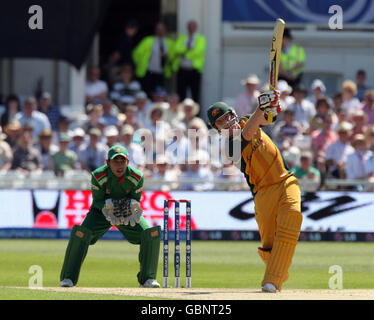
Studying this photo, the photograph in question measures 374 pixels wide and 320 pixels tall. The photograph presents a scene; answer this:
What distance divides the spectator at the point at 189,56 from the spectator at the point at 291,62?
1664 millimetres

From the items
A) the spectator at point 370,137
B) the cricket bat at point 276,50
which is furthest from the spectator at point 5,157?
the cricket bat at point 276,50

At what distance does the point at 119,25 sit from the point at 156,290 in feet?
44.9

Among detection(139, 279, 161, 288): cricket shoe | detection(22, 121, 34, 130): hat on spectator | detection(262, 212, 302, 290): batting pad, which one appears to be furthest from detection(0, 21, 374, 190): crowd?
detection(262, 212, 302, 290): batting pad

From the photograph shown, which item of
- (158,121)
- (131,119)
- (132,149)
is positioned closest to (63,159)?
(132,149)

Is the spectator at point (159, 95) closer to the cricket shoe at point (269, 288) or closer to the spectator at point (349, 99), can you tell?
the spectator at point (349, 99)

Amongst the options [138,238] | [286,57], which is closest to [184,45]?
[286,57]

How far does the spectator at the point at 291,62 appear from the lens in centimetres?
1969

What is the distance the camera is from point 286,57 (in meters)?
19.8

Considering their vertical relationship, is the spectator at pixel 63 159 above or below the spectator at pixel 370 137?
below

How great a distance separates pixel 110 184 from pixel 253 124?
198 cm

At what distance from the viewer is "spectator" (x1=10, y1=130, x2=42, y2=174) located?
17.8 metres

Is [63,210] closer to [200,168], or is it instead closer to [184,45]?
[200,168]

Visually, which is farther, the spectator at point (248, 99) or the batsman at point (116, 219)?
the spectator at point (248, 99)

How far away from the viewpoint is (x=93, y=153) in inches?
712
